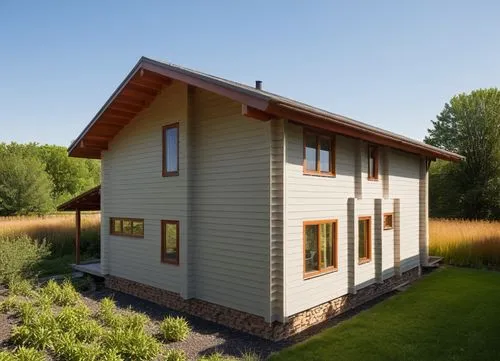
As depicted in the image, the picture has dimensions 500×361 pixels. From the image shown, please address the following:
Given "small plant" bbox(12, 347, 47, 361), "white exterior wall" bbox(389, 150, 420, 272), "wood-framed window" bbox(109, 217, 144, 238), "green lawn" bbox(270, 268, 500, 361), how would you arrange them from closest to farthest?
"small plant" bbox(12, 347, 47, 361) → "green lawn" bbox(270, 268, 500, 361) → "wood-framed window" bbox(109, 217, 144, 238) → "white exterior wall" bbox(389, 150, 420, 272)

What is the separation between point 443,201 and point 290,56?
26.3 metres

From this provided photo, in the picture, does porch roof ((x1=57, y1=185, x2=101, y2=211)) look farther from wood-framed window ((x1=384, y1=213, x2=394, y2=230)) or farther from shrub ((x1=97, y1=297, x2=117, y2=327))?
wood-framed window ((x1=384, y1=213, x2=394, y2=230))

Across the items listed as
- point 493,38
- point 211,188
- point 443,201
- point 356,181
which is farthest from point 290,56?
point 443,201

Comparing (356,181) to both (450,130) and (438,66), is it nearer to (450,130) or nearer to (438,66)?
(438,66)

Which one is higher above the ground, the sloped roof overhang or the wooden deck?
the sloped roof overhang

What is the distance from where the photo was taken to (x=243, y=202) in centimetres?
800

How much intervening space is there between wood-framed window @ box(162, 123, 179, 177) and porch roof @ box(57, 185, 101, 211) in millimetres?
4617

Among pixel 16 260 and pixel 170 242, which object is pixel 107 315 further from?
pixel 16 260

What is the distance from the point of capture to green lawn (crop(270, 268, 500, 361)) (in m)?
6.82

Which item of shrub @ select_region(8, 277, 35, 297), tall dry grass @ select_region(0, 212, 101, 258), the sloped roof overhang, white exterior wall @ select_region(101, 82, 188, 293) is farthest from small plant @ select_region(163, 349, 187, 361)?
tall dry grass @ select_region(0, 212, 101, 258)

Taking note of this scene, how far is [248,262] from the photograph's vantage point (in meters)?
7.84

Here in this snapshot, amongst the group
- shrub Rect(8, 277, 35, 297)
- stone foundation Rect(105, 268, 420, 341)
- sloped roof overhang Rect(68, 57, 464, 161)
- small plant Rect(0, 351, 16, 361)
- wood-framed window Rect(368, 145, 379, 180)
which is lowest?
stone foundation Rect(105, 268, 420, 341)

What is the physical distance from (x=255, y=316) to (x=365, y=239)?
14.4ft

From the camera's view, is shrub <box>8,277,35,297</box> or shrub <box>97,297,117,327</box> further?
shrub <box>8,277,35,297</box>
